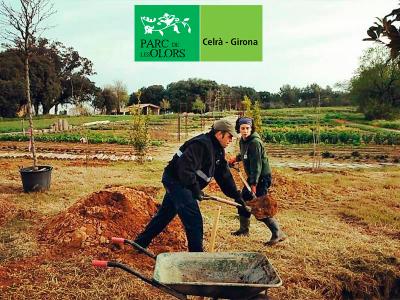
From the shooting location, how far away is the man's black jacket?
13.4 feet

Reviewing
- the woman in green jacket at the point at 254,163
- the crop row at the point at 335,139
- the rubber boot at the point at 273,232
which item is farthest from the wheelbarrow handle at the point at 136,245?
the crop row at the point at 335,139

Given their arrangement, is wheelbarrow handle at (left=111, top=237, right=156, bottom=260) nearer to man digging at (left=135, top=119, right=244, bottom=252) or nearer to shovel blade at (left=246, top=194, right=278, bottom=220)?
man digging at (left=135, top=119, right=244, bottom=252)

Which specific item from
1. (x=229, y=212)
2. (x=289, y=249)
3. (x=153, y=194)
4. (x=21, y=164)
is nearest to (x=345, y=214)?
(x=229, y=212)

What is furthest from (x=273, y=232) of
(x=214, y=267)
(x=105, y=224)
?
(x=214, y=267)

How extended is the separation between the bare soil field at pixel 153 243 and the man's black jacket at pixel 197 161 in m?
1.24

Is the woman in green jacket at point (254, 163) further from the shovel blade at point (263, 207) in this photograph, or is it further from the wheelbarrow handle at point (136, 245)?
the wheelbarrow handle at point (136, 245)

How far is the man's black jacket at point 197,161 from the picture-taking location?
13.4ft

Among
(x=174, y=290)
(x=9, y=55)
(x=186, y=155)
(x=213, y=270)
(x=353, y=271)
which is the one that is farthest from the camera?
(x=9, y=55)

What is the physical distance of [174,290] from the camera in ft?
9.53

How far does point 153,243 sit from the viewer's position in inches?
219

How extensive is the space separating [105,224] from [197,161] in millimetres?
2136

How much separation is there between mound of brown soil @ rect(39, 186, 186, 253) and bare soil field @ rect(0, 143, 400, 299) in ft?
0.05

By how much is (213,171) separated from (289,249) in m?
1.97

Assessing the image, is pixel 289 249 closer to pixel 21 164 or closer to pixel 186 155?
pixel 186 155
